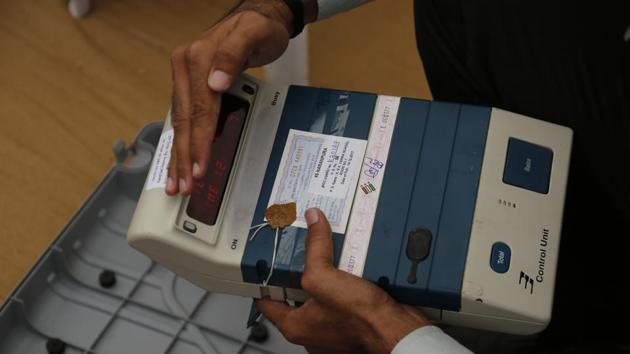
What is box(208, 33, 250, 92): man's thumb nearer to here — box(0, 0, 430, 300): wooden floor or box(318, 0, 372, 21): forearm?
box(318, 0, 372, 21): forearm

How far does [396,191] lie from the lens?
2.67 feet

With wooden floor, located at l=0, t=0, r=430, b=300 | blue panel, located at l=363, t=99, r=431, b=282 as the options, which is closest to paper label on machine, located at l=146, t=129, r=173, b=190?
blue panel, located at l=363, t=99, r=431, b=282

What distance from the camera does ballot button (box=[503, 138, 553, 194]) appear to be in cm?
82

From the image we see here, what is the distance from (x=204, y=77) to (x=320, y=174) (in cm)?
16

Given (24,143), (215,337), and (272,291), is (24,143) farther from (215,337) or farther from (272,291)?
(272,291)

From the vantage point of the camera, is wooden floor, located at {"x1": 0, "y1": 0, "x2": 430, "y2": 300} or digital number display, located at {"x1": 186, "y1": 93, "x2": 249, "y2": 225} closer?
digital number display, located at {"x1": 186, "y1": 93, "x2": 249, "y2": 225}

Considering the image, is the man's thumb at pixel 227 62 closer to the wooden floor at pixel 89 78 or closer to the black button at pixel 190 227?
the black button at pixel 190 227

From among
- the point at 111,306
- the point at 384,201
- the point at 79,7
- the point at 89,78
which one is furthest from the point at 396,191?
the point at 79,7

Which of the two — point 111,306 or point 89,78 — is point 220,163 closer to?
point 111,306

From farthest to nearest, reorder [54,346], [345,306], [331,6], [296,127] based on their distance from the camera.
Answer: [54,346], [331,6], [296,127], [345,306]

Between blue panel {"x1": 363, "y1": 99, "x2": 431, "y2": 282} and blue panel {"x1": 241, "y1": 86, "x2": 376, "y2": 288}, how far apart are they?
37 millimetres

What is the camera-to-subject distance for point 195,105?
81 centimetres

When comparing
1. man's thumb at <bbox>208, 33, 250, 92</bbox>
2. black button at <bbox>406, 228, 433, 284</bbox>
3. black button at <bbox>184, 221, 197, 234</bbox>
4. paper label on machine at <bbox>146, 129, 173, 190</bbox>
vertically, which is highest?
man's thumb at <bbox>208, 33, 250, 92</bbox>

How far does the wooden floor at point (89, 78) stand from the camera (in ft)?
4.75
